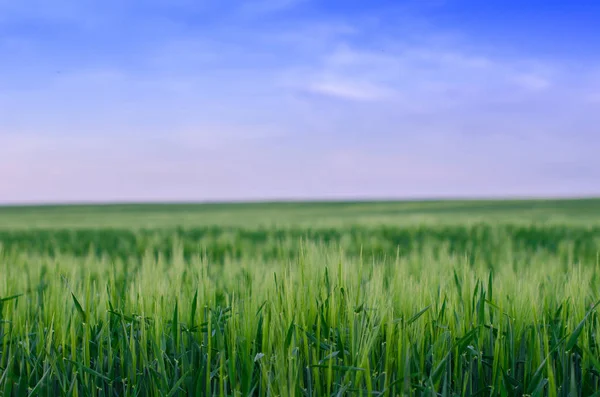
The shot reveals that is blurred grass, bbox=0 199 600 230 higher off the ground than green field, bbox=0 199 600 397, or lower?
lower

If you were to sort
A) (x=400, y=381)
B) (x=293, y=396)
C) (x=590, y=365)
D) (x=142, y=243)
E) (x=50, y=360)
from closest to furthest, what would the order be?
(x=293, y=396) < (x=400, y=381) < (x=50, y=360) < (x=590, y=365) < (x=142, y=243)

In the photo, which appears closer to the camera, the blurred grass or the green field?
the green field

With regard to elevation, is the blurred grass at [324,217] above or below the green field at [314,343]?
below

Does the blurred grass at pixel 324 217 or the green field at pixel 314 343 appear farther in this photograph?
the blurred grass at pixel 324 217

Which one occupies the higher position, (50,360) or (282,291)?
(282,291)

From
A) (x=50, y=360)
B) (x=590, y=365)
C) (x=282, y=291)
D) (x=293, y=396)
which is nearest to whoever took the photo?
(x=293, y=396)

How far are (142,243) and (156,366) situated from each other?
290 inches

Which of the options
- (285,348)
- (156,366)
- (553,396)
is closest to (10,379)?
(156,366)

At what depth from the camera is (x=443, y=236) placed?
31.6 ft

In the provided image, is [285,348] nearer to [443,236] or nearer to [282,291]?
[282,291]

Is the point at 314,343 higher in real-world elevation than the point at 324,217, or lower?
higher

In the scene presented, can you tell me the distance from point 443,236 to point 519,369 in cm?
791

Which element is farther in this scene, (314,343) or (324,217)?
(324,217)

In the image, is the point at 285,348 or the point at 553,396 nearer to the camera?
the point at 553,396
